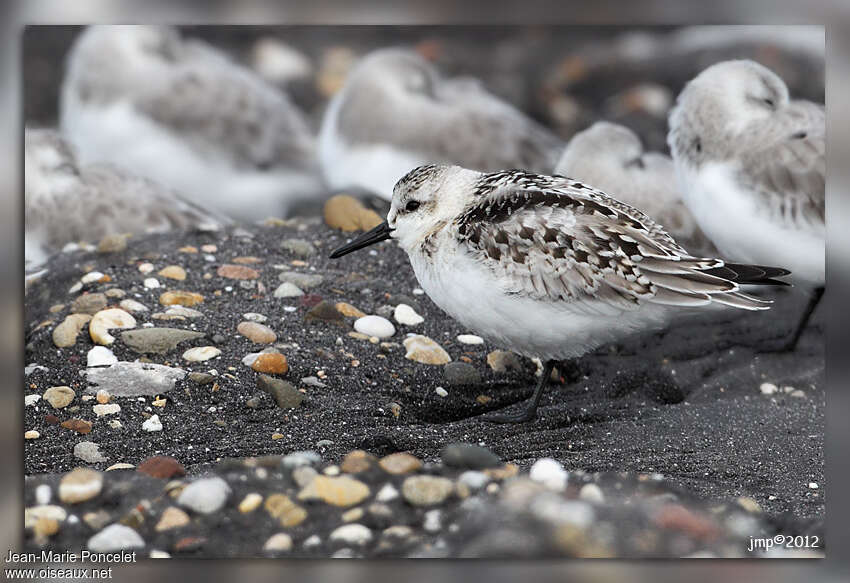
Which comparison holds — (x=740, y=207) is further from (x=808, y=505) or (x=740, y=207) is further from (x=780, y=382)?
(x=808, y=505)

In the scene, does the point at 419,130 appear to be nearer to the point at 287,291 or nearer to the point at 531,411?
the point at 287,291

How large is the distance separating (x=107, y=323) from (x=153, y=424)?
401mm

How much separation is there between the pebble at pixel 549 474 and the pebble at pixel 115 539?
3.53 ft

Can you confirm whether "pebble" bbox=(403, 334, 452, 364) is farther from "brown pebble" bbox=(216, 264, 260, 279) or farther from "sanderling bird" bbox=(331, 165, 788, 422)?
"brown pebble" bbox=(216, 264, 260, 279)

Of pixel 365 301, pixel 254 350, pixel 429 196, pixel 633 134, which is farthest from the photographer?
pixel 633 134

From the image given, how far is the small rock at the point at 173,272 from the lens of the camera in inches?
133

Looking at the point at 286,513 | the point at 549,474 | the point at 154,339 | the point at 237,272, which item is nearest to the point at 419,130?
the point at 237,272

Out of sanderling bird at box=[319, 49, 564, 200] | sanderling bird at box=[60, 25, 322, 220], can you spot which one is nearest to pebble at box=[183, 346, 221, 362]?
sanderling bird at box=[60, 25, 322, 220]

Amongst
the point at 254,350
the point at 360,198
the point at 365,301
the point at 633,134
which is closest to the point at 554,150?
the point at 633,134

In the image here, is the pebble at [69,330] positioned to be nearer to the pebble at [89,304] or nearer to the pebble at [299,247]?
the pebble at [89,304]

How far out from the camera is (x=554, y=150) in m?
3.86

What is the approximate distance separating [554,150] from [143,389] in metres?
1.78

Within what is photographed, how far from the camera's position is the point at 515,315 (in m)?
2.82

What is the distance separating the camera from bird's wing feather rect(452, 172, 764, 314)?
277 centimetres
